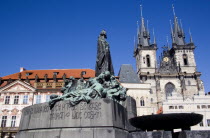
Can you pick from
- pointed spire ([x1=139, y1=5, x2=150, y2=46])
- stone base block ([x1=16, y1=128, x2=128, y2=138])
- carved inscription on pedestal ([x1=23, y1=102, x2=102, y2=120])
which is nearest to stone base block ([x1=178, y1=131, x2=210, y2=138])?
stone base block ([x1=16, y1=128, x2=128, y2=138])

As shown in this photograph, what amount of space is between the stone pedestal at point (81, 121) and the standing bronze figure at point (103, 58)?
9.21 feet

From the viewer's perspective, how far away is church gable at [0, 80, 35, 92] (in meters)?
30.2

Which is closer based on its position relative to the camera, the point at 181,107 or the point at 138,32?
the point at 181,107

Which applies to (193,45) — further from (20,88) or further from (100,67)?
(100,67)

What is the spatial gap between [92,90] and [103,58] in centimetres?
279

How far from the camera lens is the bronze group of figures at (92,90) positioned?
6.83 metres

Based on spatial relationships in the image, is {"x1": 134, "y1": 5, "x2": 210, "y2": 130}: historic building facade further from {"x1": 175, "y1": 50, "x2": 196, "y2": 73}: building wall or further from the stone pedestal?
the stone pedestal

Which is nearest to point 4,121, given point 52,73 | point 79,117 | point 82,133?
point 52,73

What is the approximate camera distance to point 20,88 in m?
30.5

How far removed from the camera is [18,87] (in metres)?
30.5

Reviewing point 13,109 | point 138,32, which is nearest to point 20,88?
point 13,109

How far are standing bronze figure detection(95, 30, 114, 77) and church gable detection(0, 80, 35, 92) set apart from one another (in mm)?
23141

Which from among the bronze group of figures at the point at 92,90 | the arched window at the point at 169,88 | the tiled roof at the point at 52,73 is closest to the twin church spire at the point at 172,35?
the arched window at the point at 169,88

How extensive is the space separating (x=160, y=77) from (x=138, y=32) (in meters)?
19.7
